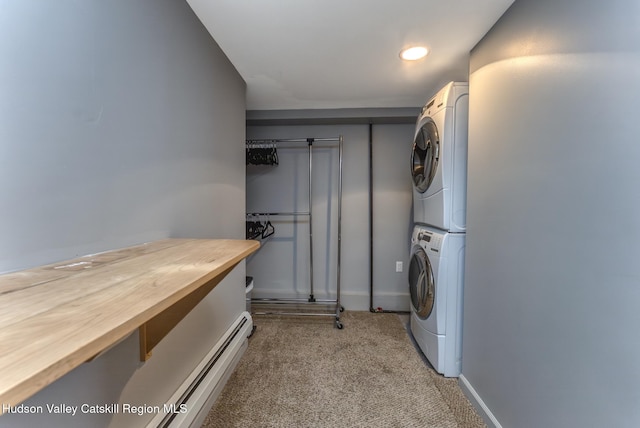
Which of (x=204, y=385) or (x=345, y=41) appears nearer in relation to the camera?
(x=204, y=385)

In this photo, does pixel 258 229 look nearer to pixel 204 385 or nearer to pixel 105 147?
pixel 204 385

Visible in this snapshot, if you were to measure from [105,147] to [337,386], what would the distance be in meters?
1.70

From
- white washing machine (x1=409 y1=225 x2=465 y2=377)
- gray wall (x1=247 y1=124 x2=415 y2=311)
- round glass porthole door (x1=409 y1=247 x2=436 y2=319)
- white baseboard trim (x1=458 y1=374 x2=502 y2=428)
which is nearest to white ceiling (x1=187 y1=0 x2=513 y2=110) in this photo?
gray wall (x1=247 y1=124 x2=415 y2=311)

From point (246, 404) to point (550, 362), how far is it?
1.46 m

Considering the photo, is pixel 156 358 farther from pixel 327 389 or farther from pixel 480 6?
pixel 480 6

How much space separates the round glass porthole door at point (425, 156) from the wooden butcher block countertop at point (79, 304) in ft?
4.81

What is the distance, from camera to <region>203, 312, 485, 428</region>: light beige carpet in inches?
53.3

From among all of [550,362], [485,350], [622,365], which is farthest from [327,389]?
[622,365]

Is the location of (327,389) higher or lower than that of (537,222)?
lower

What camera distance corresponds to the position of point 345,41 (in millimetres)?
1461

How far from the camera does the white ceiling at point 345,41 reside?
1203 mm

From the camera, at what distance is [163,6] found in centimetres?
103

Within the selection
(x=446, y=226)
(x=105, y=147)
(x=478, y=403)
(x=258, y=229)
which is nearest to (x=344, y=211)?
(x=258, y=229)

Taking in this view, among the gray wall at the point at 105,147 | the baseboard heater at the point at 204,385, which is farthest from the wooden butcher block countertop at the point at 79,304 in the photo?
the baseboard heater at the point at 204,385
